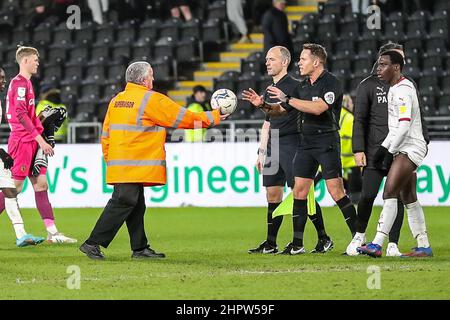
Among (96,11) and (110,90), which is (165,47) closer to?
(110,90)

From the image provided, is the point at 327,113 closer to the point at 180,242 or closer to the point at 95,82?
the point at 180,242

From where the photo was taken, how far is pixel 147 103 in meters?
11.7

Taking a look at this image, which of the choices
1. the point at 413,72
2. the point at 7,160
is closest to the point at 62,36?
the point at 413,72

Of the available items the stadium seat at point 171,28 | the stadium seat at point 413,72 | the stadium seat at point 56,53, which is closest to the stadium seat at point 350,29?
the stadium seat at point 413,72

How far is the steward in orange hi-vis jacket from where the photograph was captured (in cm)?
1163

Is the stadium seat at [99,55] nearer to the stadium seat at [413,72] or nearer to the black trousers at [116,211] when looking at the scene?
the stadium seat at [413,72]

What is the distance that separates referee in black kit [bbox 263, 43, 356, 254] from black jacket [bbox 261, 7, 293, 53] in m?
11.9

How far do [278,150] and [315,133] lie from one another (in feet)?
2.15

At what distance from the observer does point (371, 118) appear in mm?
12133

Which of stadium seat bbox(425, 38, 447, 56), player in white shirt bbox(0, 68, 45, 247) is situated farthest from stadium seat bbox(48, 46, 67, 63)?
player in white shirt bbox(0, 68, 45, 247)

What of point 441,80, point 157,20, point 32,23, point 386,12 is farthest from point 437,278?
point 32,23

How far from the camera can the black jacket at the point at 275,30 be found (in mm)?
24078

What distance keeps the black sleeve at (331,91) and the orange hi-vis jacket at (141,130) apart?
3.87 feet

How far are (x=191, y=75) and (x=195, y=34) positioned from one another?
3.10 feet
